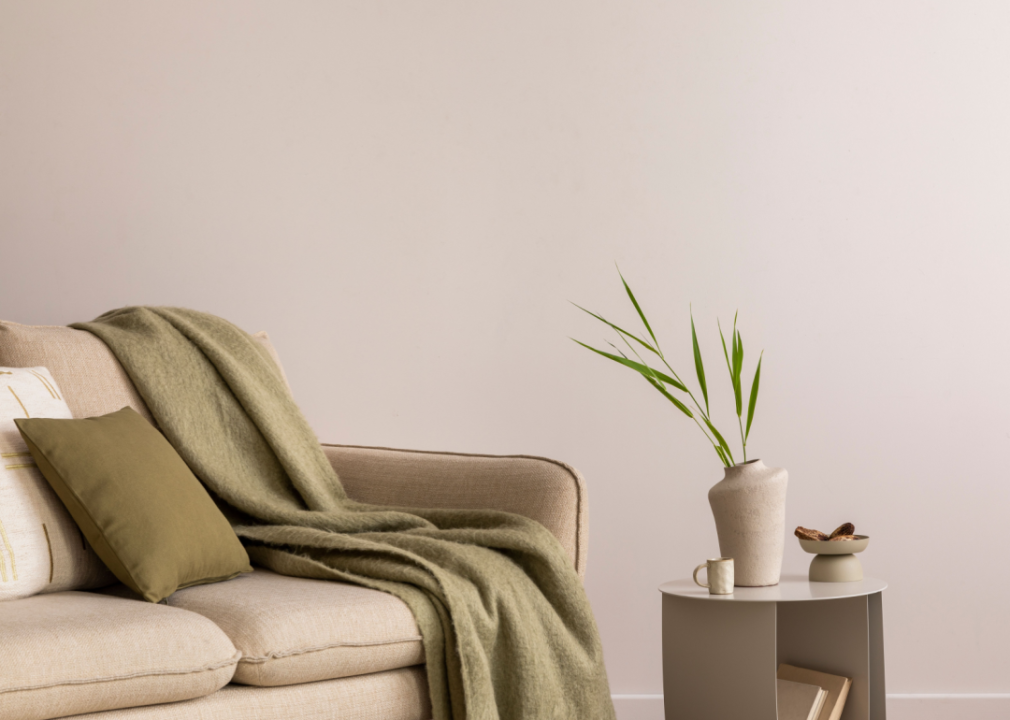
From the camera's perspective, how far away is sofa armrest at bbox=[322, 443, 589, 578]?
1502 mm

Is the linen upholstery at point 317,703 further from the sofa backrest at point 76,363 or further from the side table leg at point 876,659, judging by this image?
the side table leg at point 876,659

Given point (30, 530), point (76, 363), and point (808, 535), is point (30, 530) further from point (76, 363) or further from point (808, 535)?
point (808, 535)

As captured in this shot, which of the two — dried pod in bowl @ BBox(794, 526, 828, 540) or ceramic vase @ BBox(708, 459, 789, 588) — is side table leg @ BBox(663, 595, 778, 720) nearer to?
ceramic vase @ BBox(708, 459, 789, 588)

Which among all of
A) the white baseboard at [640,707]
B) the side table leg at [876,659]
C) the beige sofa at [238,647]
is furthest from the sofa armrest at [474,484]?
the white baseboard at [640,707]

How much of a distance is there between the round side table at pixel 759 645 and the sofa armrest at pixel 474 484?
0.21 m

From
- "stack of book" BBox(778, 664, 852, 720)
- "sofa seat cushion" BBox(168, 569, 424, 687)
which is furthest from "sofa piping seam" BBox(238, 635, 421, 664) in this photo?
"stack of book" BBox(778, 664, 852, 720)

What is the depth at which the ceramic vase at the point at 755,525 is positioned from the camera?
5.18 ft

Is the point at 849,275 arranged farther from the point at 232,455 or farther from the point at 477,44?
the point at 232,455

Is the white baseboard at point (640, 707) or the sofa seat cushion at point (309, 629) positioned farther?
the white baseboard at point (640, 707)

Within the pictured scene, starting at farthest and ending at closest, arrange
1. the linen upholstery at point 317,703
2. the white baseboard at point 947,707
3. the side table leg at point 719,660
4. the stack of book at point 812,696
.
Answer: the white baseboard at point 947,707 → the stack of book at point 812,696 → the side table leg at point 719,660 → the linen upholstery at point 317,703

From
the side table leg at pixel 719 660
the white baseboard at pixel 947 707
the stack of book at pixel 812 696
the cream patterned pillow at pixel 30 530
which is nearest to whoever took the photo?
the cream patterned pillow at pixel 30 530

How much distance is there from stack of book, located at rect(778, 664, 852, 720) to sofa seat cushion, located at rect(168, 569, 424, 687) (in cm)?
72

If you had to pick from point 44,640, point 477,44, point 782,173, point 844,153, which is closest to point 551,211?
point 477,44

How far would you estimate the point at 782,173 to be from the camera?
7.27ft
